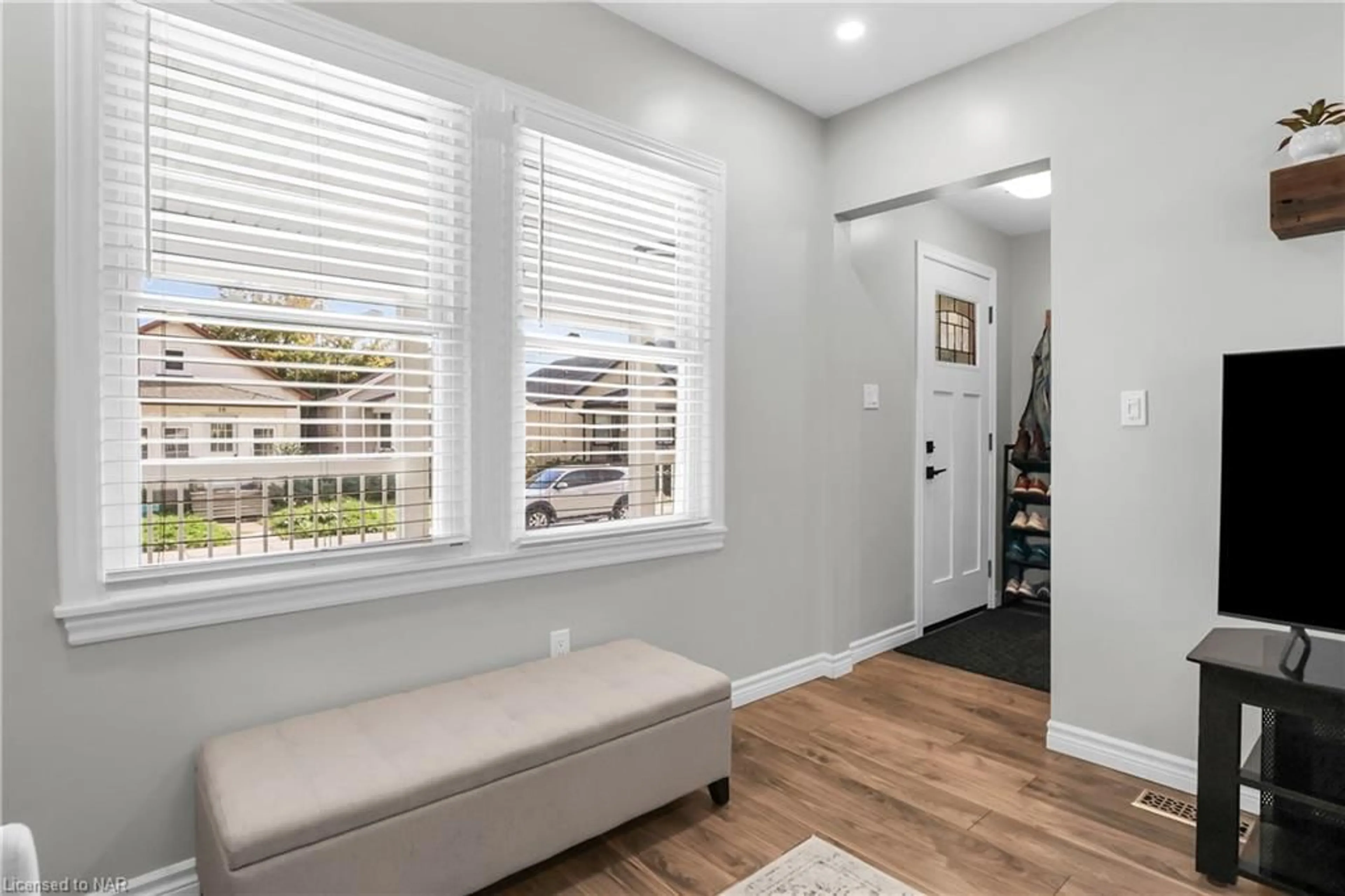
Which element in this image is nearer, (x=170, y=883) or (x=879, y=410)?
(x=170, y=883)

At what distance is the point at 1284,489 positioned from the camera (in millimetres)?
1870

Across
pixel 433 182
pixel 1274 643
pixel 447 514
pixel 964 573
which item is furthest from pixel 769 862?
pixel 964 573

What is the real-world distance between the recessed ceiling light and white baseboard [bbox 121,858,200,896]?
335cm

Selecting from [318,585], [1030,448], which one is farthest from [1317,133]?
[318,585]

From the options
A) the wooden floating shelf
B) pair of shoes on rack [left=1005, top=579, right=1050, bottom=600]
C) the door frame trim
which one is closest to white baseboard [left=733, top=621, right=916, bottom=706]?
the door frame trim

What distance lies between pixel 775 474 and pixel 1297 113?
6.97 ft

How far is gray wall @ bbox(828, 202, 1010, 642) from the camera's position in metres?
3.53

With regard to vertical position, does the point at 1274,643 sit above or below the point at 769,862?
above

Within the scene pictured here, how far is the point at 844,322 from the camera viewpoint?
3527 millimetres

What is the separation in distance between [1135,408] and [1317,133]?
0.91m

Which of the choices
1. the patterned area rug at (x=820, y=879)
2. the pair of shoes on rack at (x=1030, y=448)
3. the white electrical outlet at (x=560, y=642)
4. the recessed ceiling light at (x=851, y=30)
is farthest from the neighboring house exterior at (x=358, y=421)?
the pair of shoes on rack at (x=1030, y=448)

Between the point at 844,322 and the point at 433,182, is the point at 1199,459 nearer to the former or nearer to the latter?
the point at 844,322

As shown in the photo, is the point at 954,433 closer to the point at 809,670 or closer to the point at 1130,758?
the point at 809,670

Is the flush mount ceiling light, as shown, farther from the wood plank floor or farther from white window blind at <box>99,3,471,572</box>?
white window blind at <box>99,3,471,572</box>
